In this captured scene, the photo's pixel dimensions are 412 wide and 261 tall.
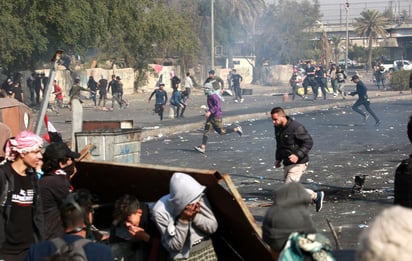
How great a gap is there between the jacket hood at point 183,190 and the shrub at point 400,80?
4299 cm

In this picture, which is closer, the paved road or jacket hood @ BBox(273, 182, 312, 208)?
jacket hood @ BBox(273, 182, 312, 208)

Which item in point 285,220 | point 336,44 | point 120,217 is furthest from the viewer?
point 336,44

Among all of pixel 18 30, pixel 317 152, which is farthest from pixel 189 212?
pixel 18 30

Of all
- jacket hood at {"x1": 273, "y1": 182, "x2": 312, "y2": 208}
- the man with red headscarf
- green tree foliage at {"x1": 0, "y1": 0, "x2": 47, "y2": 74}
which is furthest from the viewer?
green tree foliage at {"x1": 0, "y1": 0, "x2": 47, "y2": 74}

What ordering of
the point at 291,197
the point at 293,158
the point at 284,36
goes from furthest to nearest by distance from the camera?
the point at 284,36, the point at 293,158, the point at 291,197

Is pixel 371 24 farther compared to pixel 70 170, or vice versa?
pixel 371 24

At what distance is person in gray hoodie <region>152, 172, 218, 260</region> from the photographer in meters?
5.60

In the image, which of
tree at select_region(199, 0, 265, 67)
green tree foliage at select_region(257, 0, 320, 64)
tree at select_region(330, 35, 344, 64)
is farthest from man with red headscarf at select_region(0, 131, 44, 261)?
tree at select_region(330, 35, 344, 64)

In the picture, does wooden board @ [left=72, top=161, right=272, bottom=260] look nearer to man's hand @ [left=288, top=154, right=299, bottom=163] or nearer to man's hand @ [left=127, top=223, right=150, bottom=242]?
man's hand @ [left=127, top=223, right=150, bottom=242]

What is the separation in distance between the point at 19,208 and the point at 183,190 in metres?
1.10

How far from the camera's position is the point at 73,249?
13.2ft

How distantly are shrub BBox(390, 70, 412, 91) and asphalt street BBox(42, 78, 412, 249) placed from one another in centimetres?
1180

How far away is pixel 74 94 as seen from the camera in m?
30.6

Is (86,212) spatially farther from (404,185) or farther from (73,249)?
(404,185)
